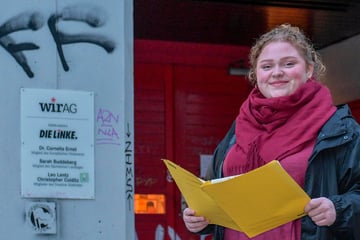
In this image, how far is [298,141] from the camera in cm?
276

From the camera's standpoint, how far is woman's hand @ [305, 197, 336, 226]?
255 centimetres

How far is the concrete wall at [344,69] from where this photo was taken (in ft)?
25.5

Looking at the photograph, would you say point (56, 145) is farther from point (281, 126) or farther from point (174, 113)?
point (174, 113)

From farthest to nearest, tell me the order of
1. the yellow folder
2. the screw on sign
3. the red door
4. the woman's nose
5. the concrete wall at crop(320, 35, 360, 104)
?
1. the concrete wall at crop(320, 35, 360, 104)
2. the red door
3. the screw on sign
4. the woman's nose
5. the yellow folder

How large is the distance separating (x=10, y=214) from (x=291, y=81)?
8.04 feet

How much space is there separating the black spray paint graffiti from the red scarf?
2250mm

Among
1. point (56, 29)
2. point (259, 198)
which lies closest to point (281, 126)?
point (259, 198)

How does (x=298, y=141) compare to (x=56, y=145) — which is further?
(x=56, y=145)

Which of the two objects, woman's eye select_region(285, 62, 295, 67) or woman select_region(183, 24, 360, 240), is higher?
woman's eye select_region(285, 62, 295, 67)

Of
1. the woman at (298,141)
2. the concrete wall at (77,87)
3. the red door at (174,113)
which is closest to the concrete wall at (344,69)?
the red door at (174,113)

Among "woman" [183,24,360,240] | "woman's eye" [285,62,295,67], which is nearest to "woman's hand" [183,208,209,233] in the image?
"woman" [183,24,360,240]

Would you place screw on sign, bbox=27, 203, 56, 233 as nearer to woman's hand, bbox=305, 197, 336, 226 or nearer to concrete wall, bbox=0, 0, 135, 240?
concrete wall, bbox=0, 0, 135, 240

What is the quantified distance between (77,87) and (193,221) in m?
2.20

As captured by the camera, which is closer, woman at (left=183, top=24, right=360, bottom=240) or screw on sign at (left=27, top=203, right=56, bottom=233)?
woman at (left=183, top=24, right=360, bottom=240)
